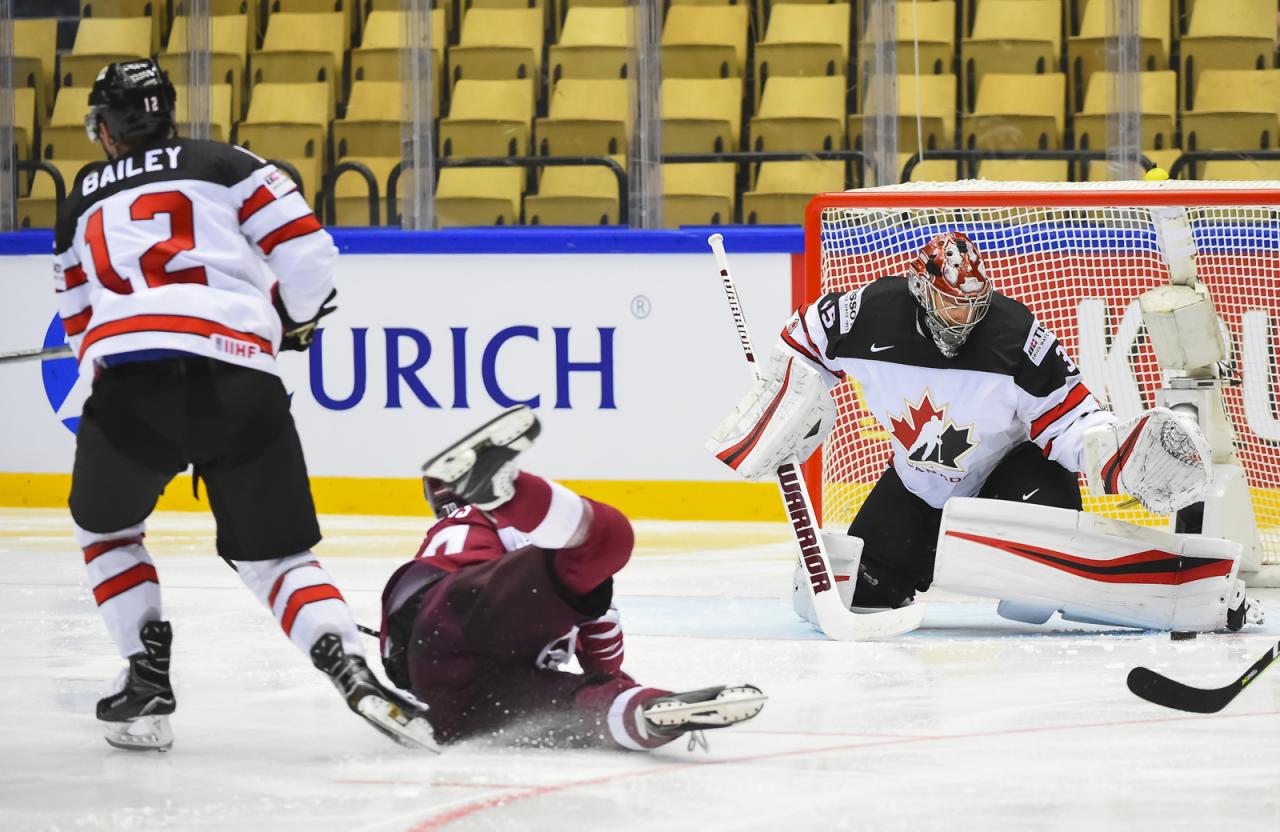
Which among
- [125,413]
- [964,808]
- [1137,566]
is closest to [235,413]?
[125,413]

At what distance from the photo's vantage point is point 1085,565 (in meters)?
3.97

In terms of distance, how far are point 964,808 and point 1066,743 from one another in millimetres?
488

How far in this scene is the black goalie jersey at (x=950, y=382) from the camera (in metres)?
4.02

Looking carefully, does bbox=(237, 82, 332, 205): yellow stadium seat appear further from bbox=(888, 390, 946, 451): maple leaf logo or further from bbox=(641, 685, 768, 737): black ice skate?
bbox=(641, 685, 768, 737): black ice skate

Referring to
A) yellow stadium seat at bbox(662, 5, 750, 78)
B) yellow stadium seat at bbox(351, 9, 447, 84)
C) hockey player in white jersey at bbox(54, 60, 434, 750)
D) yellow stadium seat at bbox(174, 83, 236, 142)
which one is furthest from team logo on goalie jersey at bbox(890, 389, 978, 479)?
yellow stadium seat at bbox(174, 83, 236, 142)

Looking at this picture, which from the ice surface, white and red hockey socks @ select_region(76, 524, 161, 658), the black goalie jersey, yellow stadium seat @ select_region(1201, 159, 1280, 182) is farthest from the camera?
yellow stadium seat @ select_region(1201, 159, 1280, 182)

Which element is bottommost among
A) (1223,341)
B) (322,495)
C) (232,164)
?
(322,495)

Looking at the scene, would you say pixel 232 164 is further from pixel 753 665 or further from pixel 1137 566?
pixel 1137 566

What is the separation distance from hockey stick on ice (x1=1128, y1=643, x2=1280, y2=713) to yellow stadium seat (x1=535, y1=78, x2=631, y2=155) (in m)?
3.22

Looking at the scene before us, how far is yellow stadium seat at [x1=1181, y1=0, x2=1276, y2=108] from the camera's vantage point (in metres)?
5.87

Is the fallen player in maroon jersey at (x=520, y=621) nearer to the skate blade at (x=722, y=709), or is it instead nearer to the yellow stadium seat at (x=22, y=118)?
the skate blade at (x=722, y=709)

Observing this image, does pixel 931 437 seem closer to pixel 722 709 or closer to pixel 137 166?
pixel 722 709

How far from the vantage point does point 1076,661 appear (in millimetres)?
3781

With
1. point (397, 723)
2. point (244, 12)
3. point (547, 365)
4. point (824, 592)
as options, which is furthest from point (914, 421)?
point (244, 12)
